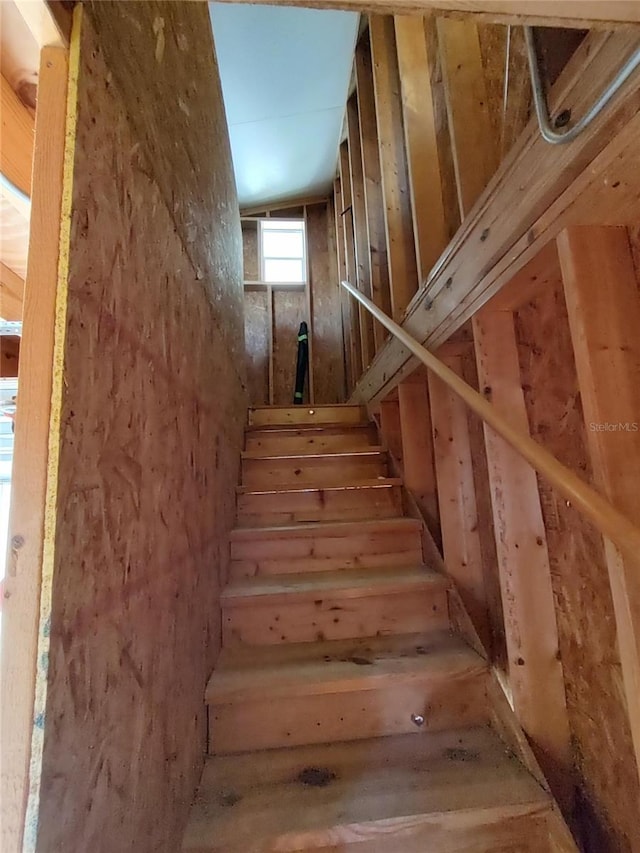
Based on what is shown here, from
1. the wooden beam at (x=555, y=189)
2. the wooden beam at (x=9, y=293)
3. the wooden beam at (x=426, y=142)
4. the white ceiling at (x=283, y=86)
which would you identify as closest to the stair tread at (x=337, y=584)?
the wooden beam at (x=555, y=189)

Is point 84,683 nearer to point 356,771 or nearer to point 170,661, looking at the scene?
point 170,661

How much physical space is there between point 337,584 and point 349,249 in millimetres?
3762

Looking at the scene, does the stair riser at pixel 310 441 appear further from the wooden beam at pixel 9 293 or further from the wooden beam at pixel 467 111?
the wooden beam at pixel 9 293

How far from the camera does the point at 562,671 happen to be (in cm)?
130

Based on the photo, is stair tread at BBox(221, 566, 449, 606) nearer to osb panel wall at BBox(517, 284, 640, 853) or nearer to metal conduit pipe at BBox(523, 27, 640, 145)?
osb panel wall at BBox(517, 284, 640, 853)

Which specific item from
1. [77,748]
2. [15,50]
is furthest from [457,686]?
[15,50]

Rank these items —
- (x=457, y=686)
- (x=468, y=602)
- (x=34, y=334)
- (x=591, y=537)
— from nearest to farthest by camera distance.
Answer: (x=34, y=334) < (x=591, y=537) < (x=457, y=686) < (x=468, y=602)

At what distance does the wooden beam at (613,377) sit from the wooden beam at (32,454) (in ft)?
3.20

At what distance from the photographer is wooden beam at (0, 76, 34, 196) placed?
0.74 metres

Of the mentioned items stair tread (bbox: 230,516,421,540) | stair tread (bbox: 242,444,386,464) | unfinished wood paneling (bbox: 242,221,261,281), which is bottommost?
stair tread (bbox: 230,516,421,540)

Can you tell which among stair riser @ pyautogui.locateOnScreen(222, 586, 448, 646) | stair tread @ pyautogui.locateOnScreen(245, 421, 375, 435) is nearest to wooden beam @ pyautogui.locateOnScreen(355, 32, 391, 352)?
stair tread @ pyautogui.locateOnScreen(245, 421, 375, 435)

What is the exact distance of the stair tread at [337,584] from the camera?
5.63ft

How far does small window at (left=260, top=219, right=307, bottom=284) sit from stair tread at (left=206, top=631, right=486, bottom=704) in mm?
4915

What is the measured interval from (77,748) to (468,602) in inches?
58.6
